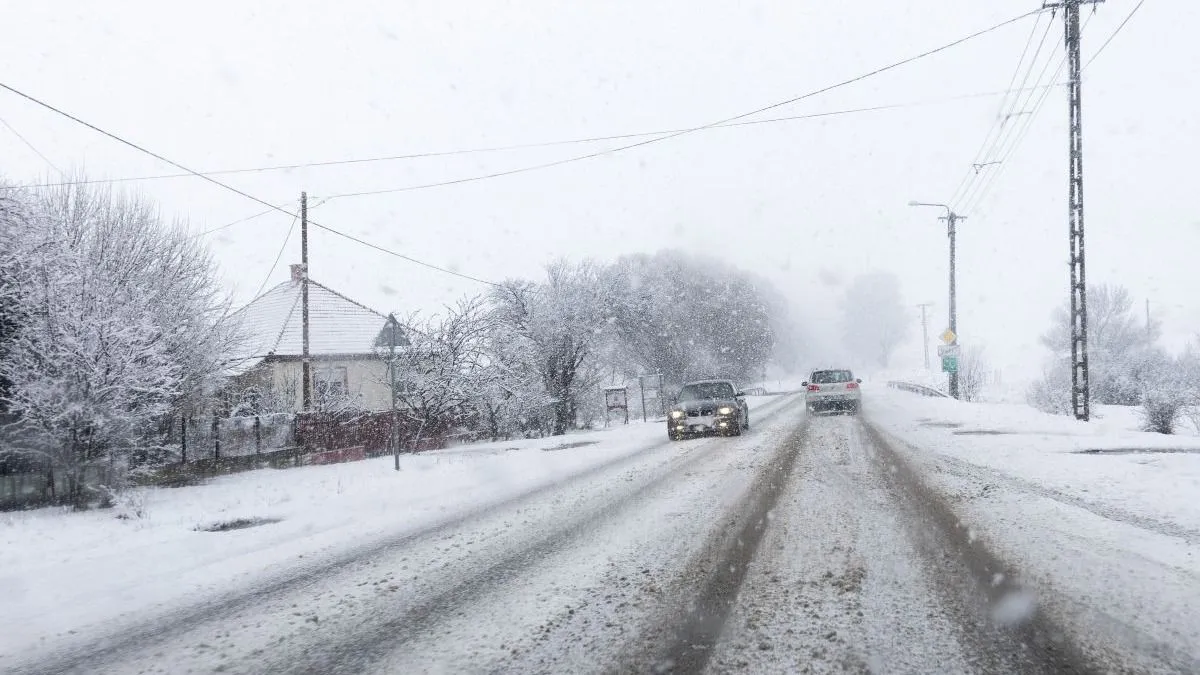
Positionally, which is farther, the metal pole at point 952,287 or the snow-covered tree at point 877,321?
the snow-covered tree at point 877,321

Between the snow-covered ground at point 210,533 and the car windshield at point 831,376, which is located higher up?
the car windshield at point 831,376

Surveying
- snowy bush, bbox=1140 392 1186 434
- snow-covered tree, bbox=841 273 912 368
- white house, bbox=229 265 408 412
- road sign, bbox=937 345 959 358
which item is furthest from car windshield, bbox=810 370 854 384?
snow-covered tree, bbox=841 273 912 368

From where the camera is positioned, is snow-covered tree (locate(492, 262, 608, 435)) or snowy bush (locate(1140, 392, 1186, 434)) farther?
snow-covered tree (locate(492, 262, 608, 435))

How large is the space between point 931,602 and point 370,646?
3.27m

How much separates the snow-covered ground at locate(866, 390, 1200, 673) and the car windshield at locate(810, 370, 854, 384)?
37.2 ft

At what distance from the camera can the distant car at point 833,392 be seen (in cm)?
2505

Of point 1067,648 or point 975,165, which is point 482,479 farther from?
point 975,165

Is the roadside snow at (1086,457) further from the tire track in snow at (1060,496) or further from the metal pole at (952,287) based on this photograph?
the metal pole at (952,287)

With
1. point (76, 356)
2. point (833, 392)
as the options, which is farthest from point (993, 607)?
point (833, 392)

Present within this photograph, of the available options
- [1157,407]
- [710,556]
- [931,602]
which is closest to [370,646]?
[710,556]

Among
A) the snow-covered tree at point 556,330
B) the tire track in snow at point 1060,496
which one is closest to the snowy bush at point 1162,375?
the tire track in snow at point 1060,496

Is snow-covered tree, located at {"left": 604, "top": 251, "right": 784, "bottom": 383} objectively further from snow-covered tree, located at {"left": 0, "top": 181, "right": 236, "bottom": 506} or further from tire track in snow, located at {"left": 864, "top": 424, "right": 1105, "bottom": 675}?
tire track in snow, located at {"left": 864, "top": 424, "right": 1105, "bottom": 675}

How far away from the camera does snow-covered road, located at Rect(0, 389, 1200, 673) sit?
3.43 meters

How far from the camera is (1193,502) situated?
6922 mm
